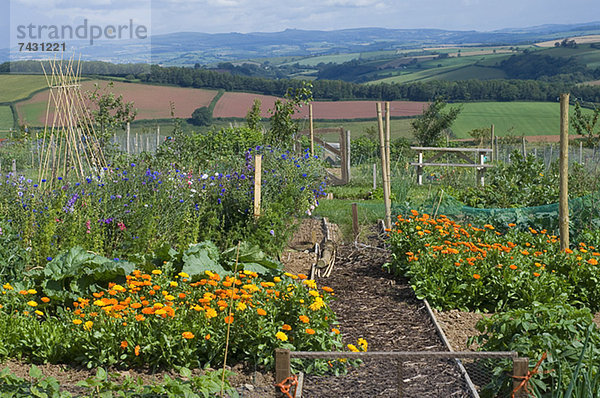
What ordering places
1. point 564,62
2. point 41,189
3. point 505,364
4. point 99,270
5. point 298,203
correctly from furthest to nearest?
point 564,62
point 298,203
point 41,189
point 99,270
point 505,364

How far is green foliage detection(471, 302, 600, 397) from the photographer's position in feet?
10.6

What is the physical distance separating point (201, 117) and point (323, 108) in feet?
34.0

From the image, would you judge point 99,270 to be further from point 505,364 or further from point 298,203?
point 298,203

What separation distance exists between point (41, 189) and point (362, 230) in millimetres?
4170

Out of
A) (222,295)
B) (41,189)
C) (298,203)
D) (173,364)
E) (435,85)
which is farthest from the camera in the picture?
(435,85)

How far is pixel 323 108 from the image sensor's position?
47.7 metres

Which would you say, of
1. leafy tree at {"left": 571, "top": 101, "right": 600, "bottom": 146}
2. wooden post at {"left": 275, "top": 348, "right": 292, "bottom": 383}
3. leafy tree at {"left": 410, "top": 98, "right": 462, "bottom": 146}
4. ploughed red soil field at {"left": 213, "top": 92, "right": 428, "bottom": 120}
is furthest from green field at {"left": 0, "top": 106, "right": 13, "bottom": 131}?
wooden post at {"left": 275, "top": 348, "right": 292, "bottom": 383}

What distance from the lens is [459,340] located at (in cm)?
489

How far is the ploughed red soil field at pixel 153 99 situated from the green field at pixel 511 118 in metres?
18.9

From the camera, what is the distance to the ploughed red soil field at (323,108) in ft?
143

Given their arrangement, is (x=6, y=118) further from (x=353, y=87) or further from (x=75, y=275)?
(x=75, y=275)

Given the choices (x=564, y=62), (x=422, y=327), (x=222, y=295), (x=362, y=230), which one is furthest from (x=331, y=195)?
(x=564, y=62)

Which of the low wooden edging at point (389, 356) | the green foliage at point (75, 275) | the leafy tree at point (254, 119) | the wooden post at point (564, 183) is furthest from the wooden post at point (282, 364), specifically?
the leafy tree at point (254, 119)

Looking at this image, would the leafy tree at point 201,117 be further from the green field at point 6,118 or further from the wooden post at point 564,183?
the wooden post at point 564,183
